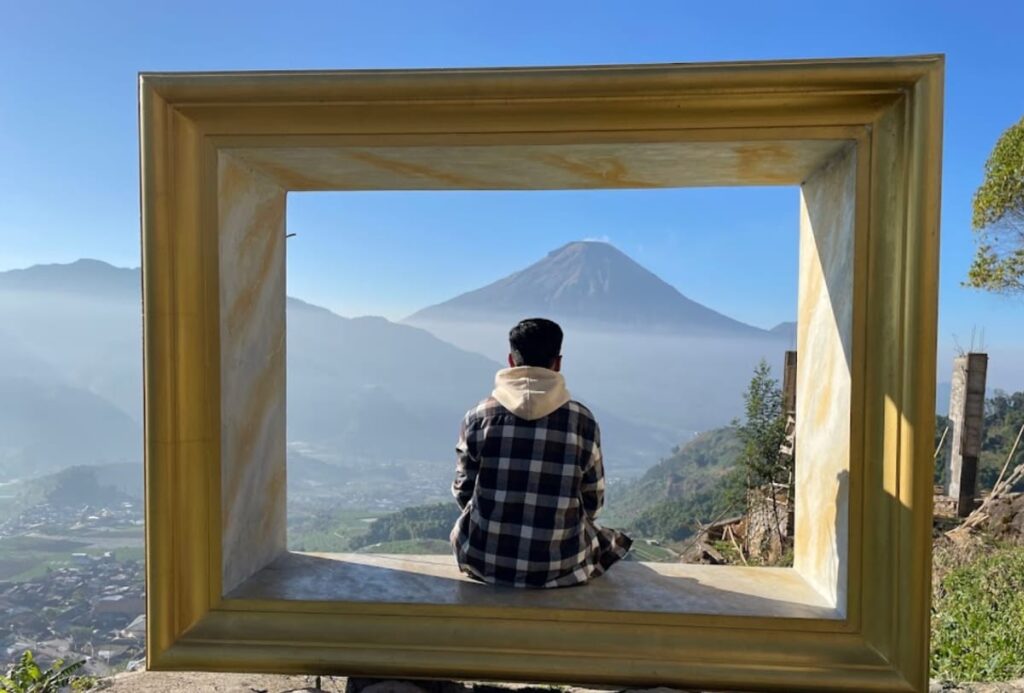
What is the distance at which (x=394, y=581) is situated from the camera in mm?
2752

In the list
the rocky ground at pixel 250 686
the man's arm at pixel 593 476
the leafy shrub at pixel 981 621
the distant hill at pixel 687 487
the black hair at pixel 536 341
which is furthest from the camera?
the distant hill at pixel 687 487

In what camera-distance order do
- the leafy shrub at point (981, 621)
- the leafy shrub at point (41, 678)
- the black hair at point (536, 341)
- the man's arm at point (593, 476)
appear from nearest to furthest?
the black hair at point (536, 341), the man's arm at point (593, 476), the leafy shrub at point (41, 678), the leafy shrub at point (981, 621)

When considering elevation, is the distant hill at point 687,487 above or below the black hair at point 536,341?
below

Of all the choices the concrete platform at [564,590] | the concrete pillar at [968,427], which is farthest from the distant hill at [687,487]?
the concrete platform at [564,590]

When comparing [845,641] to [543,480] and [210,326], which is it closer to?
[543,480]

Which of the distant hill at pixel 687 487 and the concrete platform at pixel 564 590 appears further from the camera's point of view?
the distant hill at pixel 687 487

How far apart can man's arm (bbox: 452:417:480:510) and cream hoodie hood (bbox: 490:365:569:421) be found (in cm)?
21

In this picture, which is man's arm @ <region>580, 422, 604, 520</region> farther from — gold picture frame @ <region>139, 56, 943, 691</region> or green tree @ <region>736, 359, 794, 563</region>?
green tree @ <region>736, 359, 794, 563</region>

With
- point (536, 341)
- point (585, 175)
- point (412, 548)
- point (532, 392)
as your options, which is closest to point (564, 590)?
point (532, 392)

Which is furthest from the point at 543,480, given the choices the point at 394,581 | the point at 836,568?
the point at 836,568

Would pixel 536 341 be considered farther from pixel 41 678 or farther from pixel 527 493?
pixel 41 678

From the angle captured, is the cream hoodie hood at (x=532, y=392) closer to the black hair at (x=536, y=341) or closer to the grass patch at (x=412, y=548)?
the black hair at (x=536, y=341)

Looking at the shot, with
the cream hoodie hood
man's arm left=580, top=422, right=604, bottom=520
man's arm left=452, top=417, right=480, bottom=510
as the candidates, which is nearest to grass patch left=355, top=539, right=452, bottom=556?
man's arm left=452, top=417, right=480, bottom=510

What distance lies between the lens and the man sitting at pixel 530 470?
2.49 meters
